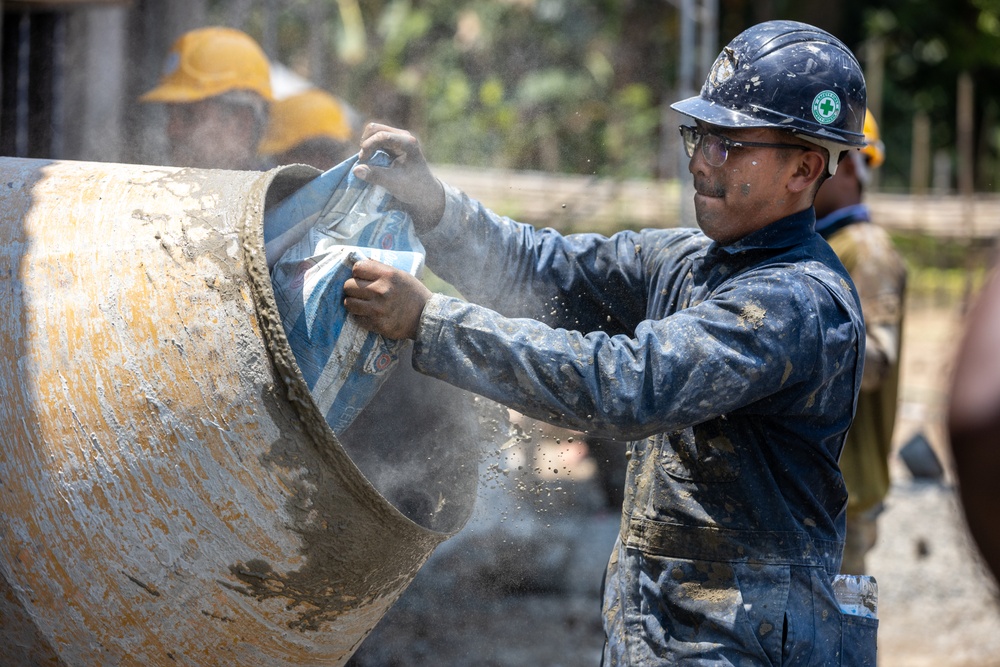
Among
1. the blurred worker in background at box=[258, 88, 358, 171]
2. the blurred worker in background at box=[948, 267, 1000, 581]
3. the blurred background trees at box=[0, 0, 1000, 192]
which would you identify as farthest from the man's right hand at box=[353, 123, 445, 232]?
the blurred background trees at box=[0, 0, 1000, 192]

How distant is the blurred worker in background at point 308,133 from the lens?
4.36 meters

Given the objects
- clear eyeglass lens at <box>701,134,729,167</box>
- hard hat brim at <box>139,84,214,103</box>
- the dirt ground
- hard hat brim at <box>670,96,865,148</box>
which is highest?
hard hat brim at <box>670,96,865,148</box>

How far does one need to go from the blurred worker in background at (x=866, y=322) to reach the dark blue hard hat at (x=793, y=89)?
176 cm

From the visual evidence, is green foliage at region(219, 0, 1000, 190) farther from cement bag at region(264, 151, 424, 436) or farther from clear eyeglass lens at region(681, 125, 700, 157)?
cement bag at region(264, 151, 424, 436)

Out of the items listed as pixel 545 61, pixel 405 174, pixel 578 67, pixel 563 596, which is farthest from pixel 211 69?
pixel 545 61

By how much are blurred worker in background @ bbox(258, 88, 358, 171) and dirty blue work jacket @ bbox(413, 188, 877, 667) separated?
81.5 inches

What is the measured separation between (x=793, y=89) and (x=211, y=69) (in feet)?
10.6

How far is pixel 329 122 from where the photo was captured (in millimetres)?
4723

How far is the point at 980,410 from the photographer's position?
1.06 metres

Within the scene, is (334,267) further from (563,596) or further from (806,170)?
(563,596)

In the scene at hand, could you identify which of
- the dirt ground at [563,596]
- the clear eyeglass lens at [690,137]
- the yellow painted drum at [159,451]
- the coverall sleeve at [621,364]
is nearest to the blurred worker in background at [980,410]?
the coverall sleeve at [621,364]

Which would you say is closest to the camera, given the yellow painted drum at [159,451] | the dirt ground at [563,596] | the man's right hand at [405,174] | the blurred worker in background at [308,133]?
the yellow painted drum at [159,451]

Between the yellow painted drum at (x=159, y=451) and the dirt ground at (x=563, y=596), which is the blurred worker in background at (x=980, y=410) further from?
the dirt ground at (x=563, y=596)

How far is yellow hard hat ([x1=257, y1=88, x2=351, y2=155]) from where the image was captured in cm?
449
